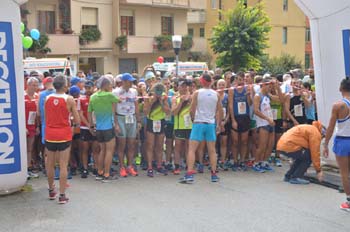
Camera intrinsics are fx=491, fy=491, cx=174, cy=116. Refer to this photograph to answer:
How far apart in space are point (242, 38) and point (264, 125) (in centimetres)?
2194

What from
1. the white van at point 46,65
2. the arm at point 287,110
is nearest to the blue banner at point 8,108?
the arm at point 287,110

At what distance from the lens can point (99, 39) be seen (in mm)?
35250

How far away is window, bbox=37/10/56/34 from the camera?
32.3 metres

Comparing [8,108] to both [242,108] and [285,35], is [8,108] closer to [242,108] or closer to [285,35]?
[242,108]

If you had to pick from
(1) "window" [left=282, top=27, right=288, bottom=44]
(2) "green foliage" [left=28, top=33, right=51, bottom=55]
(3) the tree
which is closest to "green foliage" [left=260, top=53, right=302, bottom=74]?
(3) the tree

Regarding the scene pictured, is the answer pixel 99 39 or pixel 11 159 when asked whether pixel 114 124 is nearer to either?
pixel 11 159

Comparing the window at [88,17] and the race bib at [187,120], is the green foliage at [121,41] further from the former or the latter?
the race bib at [187,120]

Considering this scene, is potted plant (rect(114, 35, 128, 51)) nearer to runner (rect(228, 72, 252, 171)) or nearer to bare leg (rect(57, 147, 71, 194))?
runner (rect(228, 72, 252, 171))

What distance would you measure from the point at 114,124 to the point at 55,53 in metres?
24.4

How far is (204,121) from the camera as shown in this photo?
870 centimetres

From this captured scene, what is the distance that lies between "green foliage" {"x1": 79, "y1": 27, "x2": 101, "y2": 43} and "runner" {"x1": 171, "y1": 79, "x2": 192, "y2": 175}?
2551cm

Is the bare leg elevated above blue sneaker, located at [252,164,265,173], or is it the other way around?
the bare leg

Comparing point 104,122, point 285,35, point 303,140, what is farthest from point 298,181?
point 285,35

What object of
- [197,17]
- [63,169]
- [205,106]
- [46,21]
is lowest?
[63,169]
